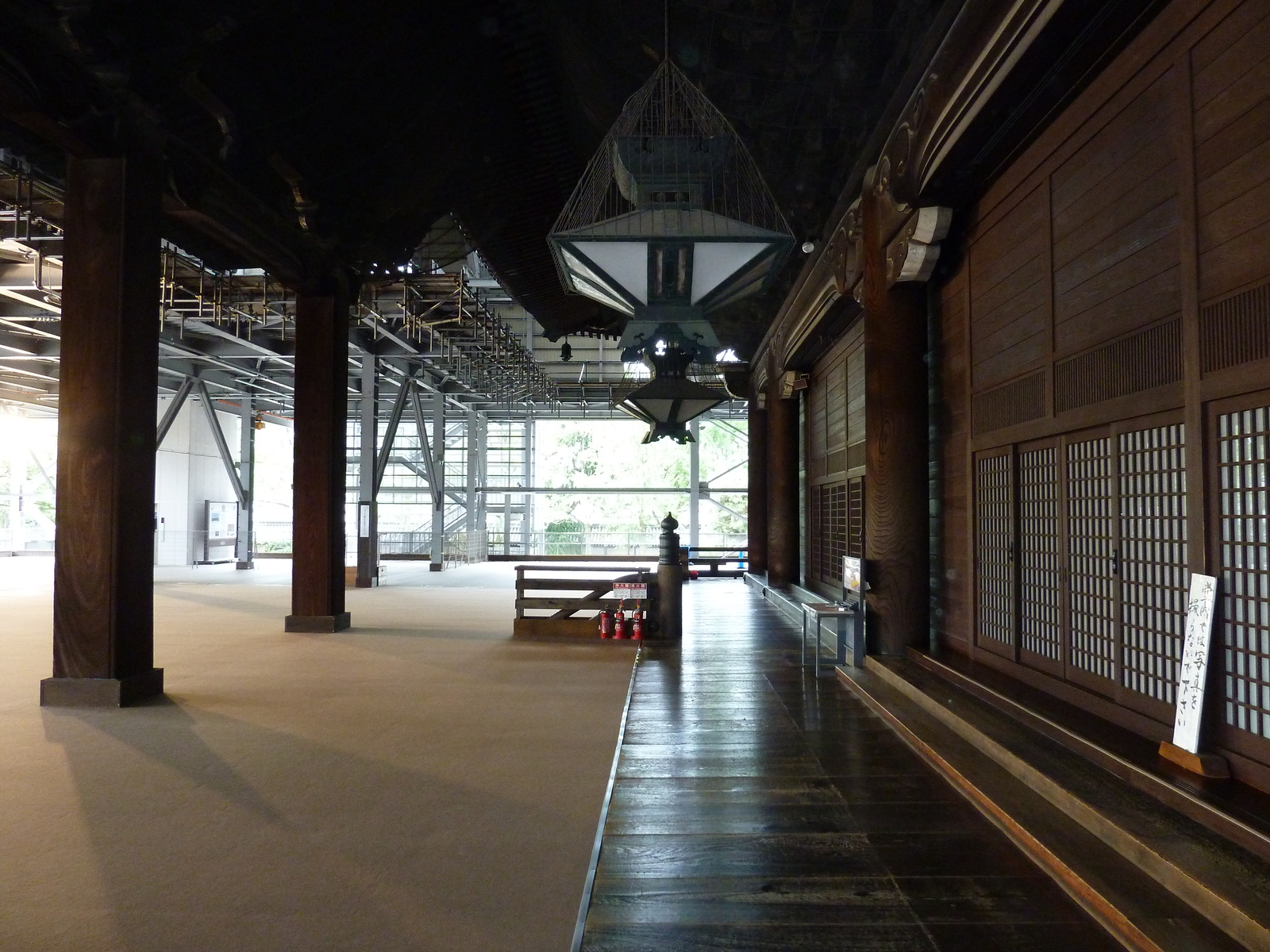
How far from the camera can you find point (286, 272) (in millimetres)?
8047

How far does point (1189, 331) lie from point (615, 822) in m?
2.84

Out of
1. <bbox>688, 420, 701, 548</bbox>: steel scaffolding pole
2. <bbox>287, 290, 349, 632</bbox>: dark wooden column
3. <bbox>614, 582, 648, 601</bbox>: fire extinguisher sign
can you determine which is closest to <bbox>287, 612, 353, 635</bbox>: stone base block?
<bbox>287, 290, 349, 632</bbox>: dark wooden column

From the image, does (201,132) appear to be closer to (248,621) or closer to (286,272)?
(286,272)

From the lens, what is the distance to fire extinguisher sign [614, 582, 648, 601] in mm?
7695

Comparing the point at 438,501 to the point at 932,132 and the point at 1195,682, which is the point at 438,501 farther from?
the point at 1195,682

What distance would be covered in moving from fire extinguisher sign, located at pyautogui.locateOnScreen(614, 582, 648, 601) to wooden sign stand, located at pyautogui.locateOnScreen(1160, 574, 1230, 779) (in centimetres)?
513

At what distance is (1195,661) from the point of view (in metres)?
2.83

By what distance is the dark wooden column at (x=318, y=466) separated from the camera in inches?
334

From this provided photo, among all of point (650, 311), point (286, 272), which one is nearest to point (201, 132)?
point (286, 272)

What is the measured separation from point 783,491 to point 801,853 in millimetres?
9883

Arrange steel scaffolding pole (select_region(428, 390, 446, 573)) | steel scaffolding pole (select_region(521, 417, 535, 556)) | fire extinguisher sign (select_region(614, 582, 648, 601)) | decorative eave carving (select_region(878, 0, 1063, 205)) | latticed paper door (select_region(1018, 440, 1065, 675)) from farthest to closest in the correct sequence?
steel scaffolding pole (select_region(521, 417, 535, 556)) < steel scaffolding pole (select_region(428, 390, 446, 573)) < fire extinguisher sign (select_region(614, 582, 648, 601)) < latticed paper door (select_region(1018, 440, 1065, 675)) < decorative eave carving (select_region(878, 0, 1063, 205))

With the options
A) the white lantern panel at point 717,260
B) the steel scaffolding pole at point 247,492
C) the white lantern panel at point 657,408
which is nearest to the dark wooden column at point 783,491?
the white lantern panel at point 657,408

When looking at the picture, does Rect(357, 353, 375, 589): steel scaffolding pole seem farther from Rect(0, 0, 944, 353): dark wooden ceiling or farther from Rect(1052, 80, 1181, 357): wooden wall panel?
Rect(1052, 80, 1181, 357): wooden wall panel

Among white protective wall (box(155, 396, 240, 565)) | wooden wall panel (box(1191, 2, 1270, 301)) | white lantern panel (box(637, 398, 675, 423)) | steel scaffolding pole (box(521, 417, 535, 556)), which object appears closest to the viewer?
wooden wall panel (box(1191, 2, 1270, 301))
